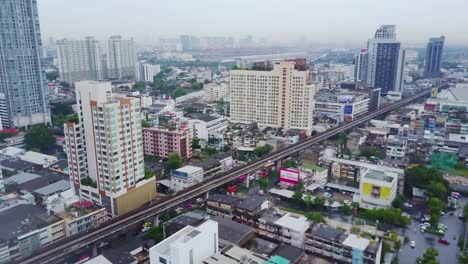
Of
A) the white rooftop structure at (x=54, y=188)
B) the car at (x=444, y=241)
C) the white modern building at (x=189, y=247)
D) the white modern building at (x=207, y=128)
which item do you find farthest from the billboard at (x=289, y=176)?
the white rooftop structure at (x=54, y=188)

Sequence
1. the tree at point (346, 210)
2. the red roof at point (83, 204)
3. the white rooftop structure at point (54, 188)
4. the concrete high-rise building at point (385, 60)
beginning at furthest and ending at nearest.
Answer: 1. the concrete high-rise building at point (385, 60)
2. the white rooftop structure at point (54, 188)
3. the tree at point (346, 210)
4. the red roof at point (83, 204)

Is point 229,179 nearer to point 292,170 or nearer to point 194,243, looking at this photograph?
point 292,170

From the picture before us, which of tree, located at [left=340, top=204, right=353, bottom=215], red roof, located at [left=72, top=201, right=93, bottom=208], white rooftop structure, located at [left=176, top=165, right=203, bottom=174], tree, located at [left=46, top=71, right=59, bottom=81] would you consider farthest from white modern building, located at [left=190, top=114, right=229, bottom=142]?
tree, located at [left=46, top=71, right=59, bottom=81]

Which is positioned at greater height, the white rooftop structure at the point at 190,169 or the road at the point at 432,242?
the white rooftop structure at the point at 190,169

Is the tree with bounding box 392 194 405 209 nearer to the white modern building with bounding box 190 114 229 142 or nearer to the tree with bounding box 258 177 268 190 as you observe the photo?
the tree with bounding box 258 177 268 190

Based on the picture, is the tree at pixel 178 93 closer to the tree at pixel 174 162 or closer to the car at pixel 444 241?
the tree at pixel 174 162

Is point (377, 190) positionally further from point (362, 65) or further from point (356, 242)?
point (362, 65)

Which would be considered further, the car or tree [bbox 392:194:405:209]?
tree [bbox 392:194:405:209]
